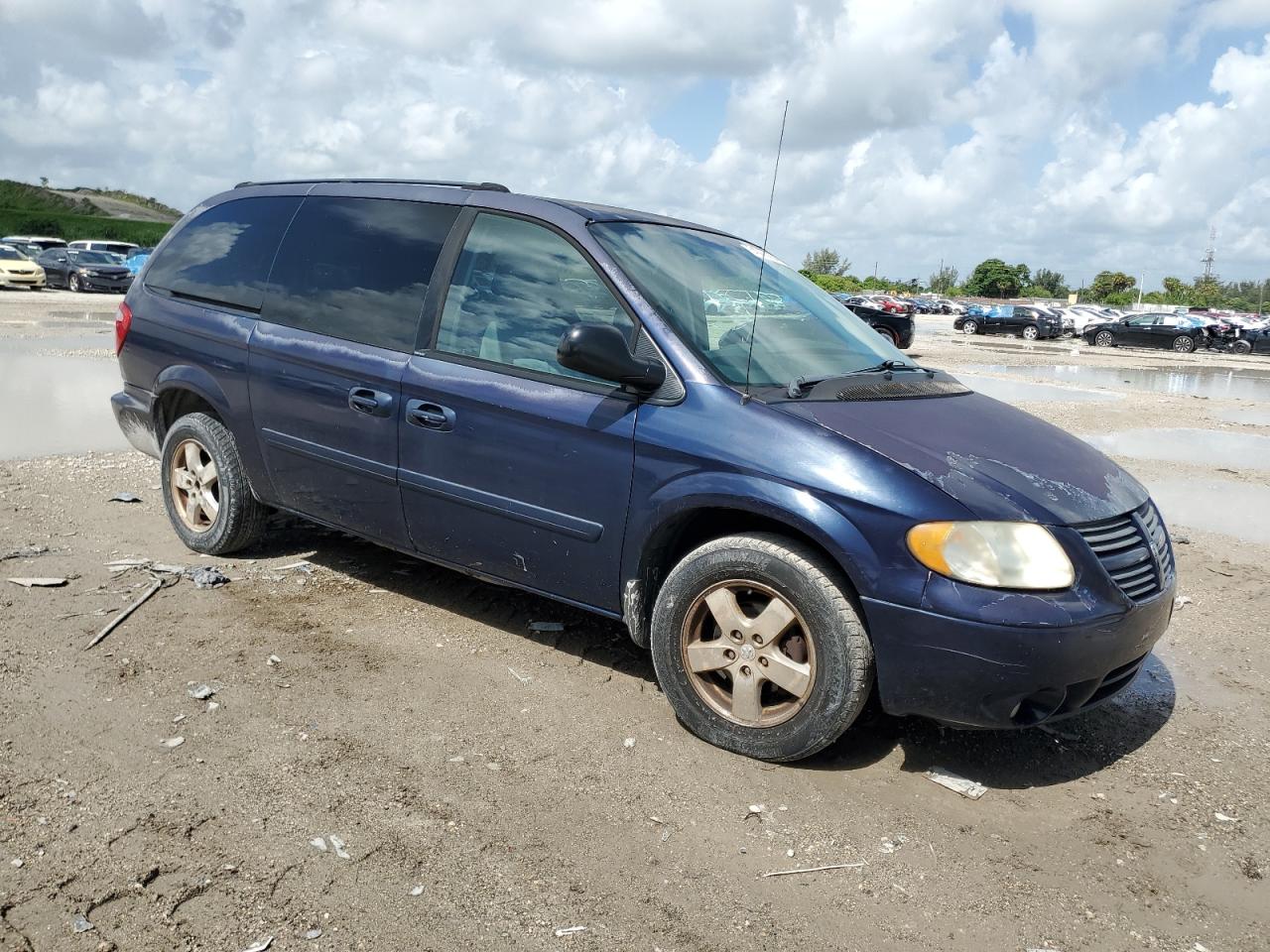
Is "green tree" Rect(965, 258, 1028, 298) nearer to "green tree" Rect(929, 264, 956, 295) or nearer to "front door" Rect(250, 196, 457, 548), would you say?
"green tree" Rect(929, 264, 956, 295)

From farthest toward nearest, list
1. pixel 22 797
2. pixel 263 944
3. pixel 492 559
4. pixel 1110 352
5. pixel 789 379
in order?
pixel 1110 352 → pixel 492 559 → pixel 789 379 → pixel 22 797 → pixel 263 944

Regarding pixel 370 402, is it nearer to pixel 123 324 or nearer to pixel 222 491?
pixel 222 491

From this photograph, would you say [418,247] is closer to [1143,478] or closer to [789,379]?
[789,379]

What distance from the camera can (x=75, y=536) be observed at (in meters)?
6.05

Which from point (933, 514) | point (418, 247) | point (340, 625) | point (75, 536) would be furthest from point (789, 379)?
point (75, 536)

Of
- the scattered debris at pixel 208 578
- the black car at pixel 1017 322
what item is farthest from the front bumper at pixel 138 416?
the black car at pixel 1017 322

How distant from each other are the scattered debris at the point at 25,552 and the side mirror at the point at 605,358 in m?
3.49

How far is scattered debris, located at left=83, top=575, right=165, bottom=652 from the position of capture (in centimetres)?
458

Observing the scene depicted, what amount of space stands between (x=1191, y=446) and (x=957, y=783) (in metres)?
9.88

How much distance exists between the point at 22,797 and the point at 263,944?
1.13 metres

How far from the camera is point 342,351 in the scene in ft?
15.6

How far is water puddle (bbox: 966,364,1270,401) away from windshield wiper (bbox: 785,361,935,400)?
16.5m

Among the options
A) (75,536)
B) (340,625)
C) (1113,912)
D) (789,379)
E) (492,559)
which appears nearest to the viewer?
(1113,912)

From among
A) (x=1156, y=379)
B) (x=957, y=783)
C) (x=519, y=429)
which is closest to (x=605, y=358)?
(x=519, y=429)
